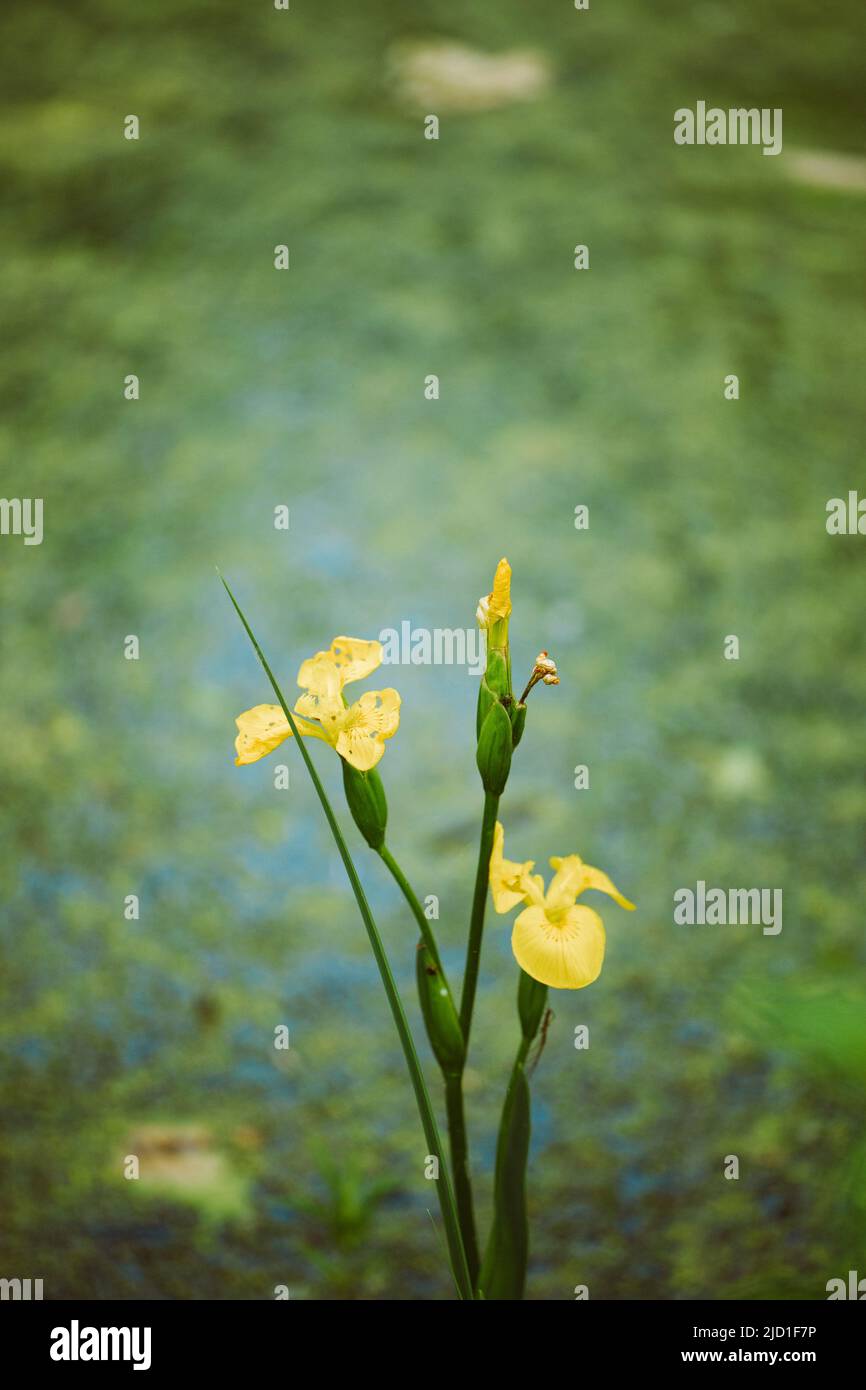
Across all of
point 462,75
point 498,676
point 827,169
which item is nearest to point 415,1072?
point 498,676

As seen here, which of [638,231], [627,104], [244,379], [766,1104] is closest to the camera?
[766,1104]

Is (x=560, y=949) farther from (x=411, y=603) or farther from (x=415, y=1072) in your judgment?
(x=411, y=603)

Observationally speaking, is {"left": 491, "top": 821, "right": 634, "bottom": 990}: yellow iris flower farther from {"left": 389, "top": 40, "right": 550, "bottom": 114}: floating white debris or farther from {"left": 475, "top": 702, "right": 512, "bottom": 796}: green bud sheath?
{"left": 389, "top": 40, "right": 550, "bottom": 114}: floating white debris

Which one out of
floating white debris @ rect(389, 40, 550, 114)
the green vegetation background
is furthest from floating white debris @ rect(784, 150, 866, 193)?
floating white debris @ rect(389, 40, 550, 114)

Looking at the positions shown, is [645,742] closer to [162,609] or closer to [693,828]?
[693,828]
